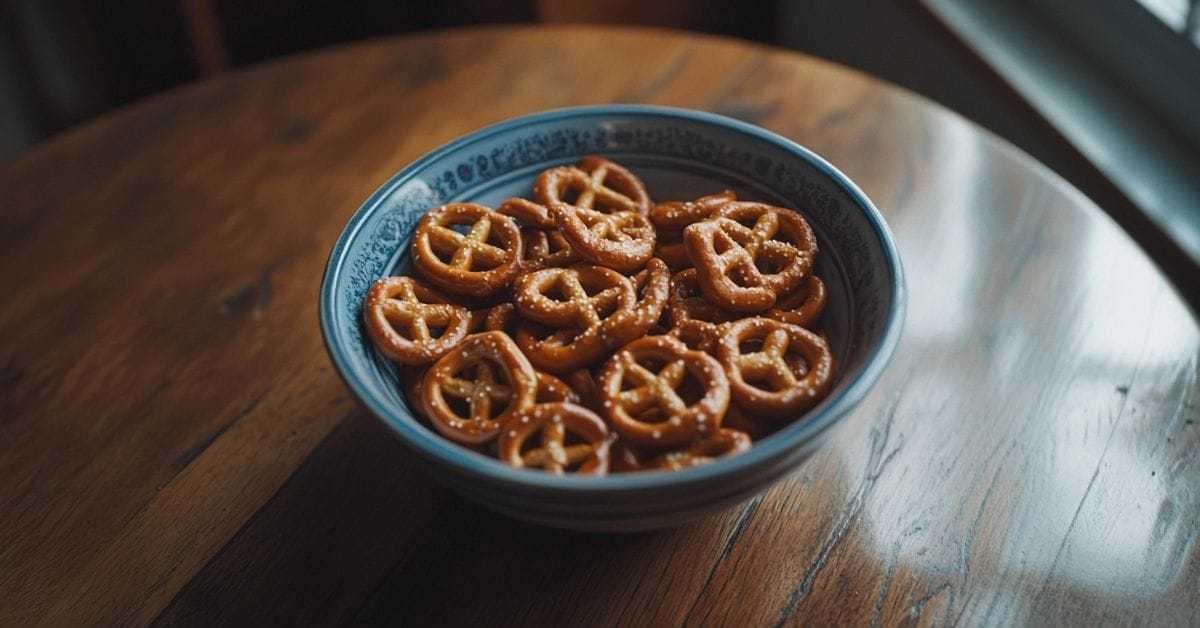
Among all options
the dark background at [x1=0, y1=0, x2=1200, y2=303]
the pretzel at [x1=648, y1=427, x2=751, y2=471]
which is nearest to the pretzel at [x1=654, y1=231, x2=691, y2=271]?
the pretzel at [x1=648, y1=427, x2=751, y2=471]

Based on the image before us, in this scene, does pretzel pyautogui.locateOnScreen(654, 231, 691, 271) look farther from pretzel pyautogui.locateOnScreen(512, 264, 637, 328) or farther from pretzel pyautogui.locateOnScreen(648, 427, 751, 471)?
pretzel pyautogui.locateOnScreen(648, 427, 751, 471)

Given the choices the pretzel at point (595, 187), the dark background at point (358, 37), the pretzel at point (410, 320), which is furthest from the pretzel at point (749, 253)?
the dark background at point (358, 37)

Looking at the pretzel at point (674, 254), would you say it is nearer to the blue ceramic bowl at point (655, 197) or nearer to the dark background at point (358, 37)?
the blue ceramic bowl at point (655, 197)

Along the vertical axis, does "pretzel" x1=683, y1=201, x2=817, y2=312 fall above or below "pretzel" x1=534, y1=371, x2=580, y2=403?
above

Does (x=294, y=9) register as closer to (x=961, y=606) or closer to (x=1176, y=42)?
(x=1176, y=42)

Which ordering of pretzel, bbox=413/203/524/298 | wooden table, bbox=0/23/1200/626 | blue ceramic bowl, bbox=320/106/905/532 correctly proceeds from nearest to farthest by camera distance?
1. blue ceramic bowl, bbox=320/106/905/532
2. wooden table, bbox=0/23/1200/626
3. pretzel, bbox=413/203/524/298

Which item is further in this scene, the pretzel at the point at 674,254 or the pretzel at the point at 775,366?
the pretzel at the point at 674,254

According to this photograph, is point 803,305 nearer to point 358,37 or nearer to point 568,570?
point 568,570
